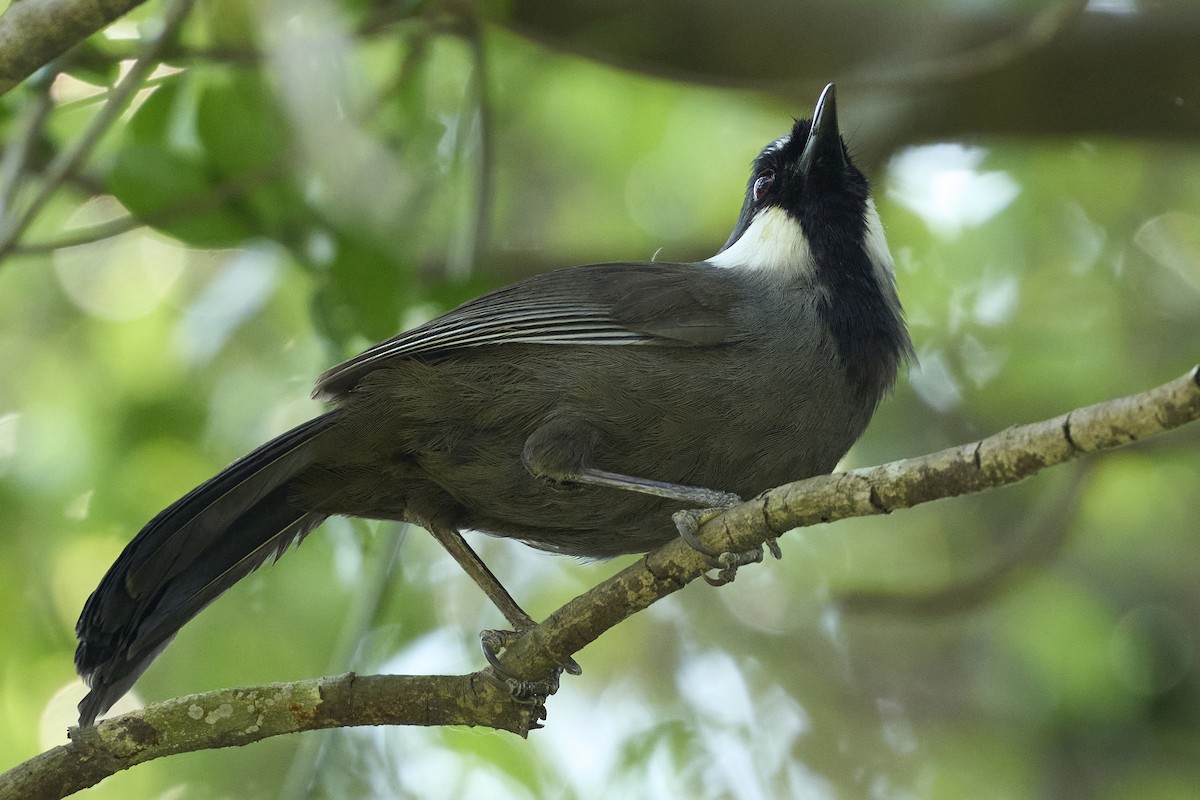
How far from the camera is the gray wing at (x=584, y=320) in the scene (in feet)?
11.4

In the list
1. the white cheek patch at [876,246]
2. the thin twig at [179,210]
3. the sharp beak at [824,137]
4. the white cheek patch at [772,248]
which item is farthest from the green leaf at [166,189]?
the white cheek patch at [876,246]

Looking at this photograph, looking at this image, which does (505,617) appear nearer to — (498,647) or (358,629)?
(498,647)

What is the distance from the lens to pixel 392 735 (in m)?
5.23

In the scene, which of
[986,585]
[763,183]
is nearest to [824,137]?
[763,183]

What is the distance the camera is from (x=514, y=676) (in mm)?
3115

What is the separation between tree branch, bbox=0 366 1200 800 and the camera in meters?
2.10

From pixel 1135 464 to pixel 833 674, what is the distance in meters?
1.68

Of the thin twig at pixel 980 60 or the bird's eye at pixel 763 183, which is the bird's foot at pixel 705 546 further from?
the thin twig at pixel 980 60

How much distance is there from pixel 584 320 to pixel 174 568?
1313 millimetres

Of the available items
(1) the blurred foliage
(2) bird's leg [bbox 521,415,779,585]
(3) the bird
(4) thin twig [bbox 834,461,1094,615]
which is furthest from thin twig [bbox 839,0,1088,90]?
(2) bird's leg [bbox 521,415,779,585]

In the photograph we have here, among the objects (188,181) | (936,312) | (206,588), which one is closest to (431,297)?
(188,181)

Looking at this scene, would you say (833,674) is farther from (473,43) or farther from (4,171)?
(4,171)

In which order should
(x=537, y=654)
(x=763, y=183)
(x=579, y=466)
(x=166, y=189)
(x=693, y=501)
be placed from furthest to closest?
(x=166, y=189) → (x=763, y=183) → (x=579, y=466) → (x=693, y=501) → (x=537, y=654)

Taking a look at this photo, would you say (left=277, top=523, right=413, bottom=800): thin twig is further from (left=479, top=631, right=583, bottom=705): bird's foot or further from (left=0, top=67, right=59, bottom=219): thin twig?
(left=0, top=67, right=59, bottom=219): thin twig
